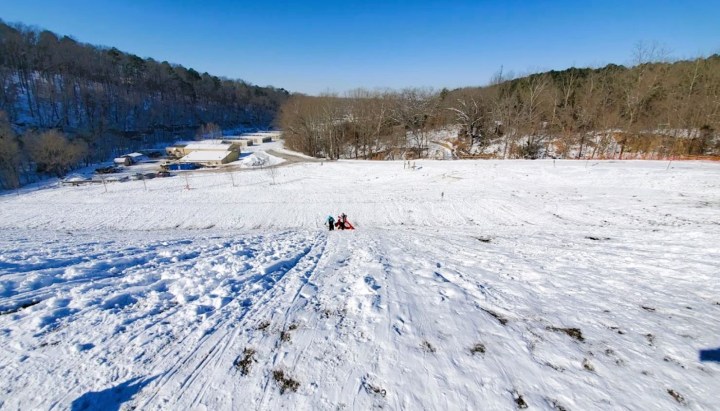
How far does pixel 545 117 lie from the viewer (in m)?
51.3

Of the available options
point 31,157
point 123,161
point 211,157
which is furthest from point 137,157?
point 211,157

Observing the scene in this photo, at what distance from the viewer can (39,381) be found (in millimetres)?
3441

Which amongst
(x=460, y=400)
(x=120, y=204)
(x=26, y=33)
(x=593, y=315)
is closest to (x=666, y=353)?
(x=593, y=315)

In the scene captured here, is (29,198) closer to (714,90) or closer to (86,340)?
(86,340)

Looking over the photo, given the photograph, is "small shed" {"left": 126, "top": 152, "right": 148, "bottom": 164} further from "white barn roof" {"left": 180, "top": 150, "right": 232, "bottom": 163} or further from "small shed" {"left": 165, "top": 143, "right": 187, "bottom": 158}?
"white barn roof" {"left": 180, "top": 150, "right": 232, "bottom": 163}

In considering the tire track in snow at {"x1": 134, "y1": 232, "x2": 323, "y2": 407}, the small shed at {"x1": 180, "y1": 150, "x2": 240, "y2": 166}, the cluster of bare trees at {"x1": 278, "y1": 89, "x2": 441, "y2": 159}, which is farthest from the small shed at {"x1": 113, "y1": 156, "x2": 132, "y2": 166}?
the tire track in snow at {"x1": 134, "y1": 232, "x2": 323, "y2": 407}

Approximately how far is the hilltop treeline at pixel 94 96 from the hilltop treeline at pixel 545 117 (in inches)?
1981

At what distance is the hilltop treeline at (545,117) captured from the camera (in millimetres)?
37062

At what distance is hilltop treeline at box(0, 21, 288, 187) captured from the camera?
7269 centimetres

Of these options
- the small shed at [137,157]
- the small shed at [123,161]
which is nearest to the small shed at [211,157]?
the small shed at [123,161]

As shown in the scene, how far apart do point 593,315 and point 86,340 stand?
822cm

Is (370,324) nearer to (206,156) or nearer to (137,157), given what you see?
(206,156)

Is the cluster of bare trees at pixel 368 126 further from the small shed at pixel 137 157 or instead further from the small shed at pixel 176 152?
the small shed at pixel 137 157

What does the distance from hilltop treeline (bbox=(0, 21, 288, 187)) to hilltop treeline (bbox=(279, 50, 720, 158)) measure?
50.3 m
